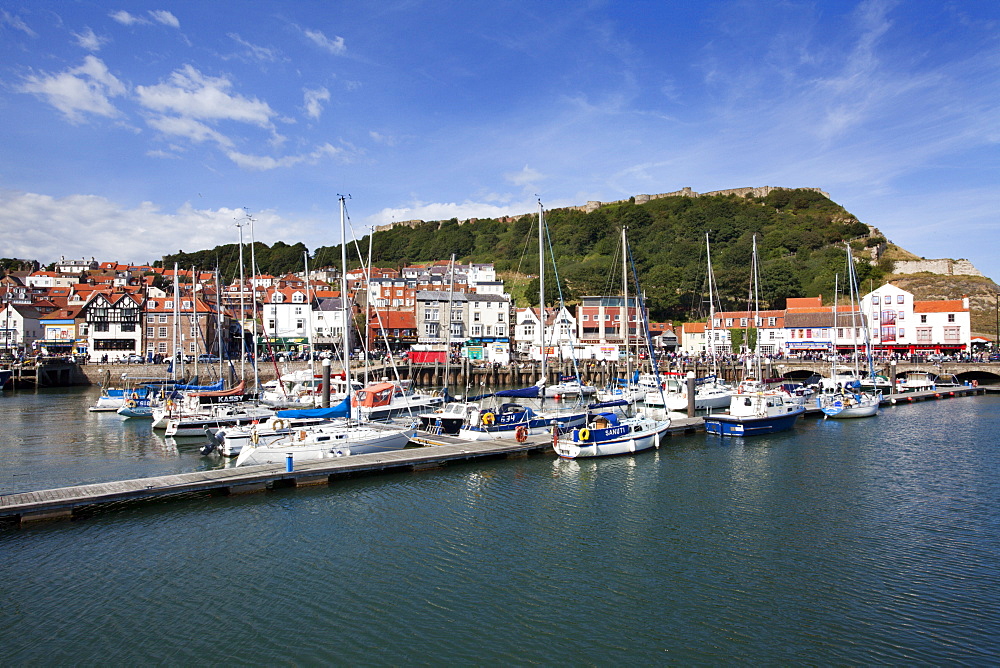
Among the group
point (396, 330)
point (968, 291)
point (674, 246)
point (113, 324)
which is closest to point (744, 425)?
point (396, 330)

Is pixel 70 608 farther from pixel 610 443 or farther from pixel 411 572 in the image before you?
pixel 610 443

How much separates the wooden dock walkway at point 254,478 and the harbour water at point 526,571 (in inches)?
22.4

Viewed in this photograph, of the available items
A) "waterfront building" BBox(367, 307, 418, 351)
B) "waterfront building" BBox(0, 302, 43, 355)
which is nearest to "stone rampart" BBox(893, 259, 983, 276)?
"waterfront building" BBox(367, 307, 418, 351)

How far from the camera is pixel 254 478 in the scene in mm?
21516

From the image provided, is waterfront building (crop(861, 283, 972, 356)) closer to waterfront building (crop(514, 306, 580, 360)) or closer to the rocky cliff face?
the rocky cliff face

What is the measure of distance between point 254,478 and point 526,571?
36.1 ft

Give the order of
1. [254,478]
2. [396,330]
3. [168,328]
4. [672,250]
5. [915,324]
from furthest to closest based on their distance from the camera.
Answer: [672,250] → [396,330] → [168,328] → [915,324] → [254,478]

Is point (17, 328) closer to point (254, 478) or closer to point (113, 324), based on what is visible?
point (113, 324)

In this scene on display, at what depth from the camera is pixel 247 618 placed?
12.9m

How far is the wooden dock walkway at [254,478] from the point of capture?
1814 centimetres

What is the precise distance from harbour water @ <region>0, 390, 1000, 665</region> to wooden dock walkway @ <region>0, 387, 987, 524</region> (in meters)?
0.57

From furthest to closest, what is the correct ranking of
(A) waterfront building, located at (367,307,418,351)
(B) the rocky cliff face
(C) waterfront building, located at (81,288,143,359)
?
1. (A) waterfront building, located at (367,307,418,351)
2. (B) the rocky cliff face
3. (C) waterfront building, located at (81,288,143,359)

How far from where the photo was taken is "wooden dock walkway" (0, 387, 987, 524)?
714 inches

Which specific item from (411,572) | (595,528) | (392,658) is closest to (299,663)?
(392,658)
